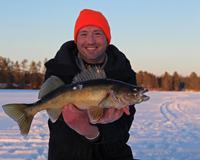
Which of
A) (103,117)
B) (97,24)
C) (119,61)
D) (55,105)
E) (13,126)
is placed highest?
(97,24)

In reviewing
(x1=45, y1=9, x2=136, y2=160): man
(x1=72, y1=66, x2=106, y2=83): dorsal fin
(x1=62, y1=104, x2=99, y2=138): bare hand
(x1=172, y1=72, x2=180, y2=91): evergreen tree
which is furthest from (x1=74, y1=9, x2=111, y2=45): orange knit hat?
(x1=172, y1=72, x2=180, y2=91): evergreen tree

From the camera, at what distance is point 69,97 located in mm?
2633

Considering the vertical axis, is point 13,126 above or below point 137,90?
below

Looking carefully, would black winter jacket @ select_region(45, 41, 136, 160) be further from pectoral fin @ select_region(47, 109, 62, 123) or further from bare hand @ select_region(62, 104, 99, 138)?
pectoral fin @ select_region(47, 109, 62, 123)

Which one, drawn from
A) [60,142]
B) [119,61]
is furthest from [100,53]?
[60,142]

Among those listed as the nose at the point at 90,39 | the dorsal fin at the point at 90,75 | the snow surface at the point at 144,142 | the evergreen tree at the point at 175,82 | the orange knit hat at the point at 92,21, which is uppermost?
the orange knit hat at the point at 92,21

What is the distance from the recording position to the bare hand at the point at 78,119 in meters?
2.70

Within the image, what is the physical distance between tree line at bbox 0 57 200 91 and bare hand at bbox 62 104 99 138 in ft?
172

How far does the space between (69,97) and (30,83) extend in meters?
58.0

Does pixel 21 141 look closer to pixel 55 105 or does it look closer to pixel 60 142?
pixel 60 142

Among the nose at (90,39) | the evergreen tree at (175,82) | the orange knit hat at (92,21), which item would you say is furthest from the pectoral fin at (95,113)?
the evergreen tree at (175,82)

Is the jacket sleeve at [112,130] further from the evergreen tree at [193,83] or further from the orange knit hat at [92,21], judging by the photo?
the evergreen tree at [193,83]

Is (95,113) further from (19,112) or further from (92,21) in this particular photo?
(92,21)

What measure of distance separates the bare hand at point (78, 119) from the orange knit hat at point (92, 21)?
157cm
